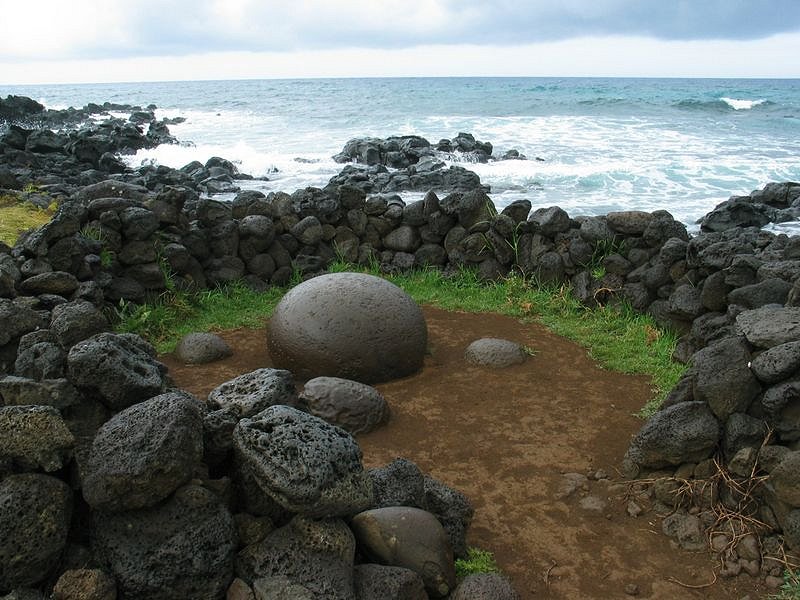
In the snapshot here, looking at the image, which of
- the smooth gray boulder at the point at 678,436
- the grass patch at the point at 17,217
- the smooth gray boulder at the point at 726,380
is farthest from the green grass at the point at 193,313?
the smooth gray boulder at the point at 726,380

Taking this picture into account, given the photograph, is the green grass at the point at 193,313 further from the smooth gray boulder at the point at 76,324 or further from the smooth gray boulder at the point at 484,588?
the smooth gray boulder at the point at 484,588

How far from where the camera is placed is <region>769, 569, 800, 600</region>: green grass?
3447mm

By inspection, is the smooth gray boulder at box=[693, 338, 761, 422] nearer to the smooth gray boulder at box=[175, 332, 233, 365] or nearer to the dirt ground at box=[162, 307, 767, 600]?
the dirt ground at box=[162, 307, 767, 600]

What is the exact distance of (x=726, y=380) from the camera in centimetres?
426

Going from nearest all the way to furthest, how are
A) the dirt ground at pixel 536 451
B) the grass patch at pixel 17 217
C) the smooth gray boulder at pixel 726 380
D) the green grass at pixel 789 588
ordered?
the green grass at pixel 789 588 < the dirt ground at pixel 536 451 < the smooth gray boulder at pixel 726 380 < the grass patch at pixel 17 217

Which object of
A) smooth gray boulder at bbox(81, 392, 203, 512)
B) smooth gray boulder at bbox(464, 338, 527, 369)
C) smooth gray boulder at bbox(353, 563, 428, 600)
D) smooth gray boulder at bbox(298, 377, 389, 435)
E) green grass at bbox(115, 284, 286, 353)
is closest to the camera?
smooth gray boulder at bbox(81, 392, 203, 512)

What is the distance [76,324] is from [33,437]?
1.92 m

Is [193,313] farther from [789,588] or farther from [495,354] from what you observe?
[789,588]

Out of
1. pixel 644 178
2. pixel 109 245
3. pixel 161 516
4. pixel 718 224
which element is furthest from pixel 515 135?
pixel 161 516

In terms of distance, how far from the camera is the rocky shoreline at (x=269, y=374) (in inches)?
107

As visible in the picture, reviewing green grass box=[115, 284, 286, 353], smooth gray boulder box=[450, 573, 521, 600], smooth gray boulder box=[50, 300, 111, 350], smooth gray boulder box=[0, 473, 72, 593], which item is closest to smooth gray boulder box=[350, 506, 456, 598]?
smooth gray boulder box=[450, 573, 521, 600]

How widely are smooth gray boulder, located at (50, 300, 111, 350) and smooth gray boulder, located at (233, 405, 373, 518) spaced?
1732 mm

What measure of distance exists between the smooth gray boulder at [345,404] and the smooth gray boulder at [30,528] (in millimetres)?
2635

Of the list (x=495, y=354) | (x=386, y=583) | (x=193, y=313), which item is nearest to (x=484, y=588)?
(x=386, y=583)
